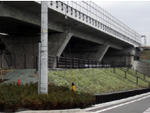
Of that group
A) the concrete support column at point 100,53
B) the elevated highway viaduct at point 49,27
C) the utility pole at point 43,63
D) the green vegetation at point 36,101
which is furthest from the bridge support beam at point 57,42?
the green vegetation at point 36,101

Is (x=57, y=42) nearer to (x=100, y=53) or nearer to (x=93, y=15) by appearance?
(x=93, y=15)

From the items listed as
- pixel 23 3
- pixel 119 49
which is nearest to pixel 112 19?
pixel 119 49

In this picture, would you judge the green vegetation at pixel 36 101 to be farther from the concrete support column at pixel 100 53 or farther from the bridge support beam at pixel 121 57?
the bridge support beam at pixel 121 57

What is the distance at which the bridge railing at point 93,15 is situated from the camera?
3452 cm

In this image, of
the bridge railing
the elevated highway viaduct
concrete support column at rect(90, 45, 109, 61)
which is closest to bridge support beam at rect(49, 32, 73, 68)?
the elevated highway viaduct

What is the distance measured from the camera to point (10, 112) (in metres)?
11.2

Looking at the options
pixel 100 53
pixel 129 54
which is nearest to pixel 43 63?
pixel 100 53

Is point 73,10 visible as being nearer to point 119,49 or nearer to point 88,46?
point 88,46

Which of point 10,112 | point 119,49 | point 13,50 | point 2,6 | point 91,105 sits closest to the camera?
point 10,112

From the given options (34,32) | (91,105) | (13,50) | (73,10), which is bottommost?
(91,105)

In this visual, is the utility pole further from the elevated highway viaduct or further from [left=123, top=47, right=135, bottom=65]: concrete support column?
[left=123, top=47, right=135, bottom=65]: concrete support column

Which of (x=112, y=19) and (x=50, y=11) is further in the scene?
(x=112, y=19)

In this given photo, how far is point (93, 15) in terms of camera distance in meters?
46.5

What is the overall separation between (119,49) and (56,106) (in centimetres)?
6239
